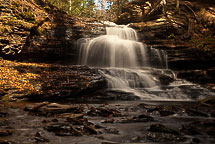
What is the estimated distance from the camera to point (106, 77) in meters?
10.8

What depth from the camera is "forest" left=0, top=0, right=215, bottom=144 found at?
11.1 feet

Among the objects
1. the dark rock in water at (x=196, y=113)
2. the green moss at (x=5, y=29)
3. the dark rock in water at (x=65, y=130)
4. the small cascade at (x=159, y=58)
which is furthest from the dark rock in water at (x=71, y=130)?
the small cascade at (x=159, y=58)

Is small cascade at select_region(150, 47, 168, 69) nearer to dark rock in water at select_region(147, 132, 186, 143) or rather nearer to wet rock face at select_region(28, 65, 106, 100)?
Answer: wet rock face at select_region(28, 65, 106, 100)

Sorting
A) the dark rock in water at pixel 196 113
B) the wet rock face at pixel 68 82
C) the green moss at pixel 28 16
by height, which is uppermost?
the green moss at pixel 28 16

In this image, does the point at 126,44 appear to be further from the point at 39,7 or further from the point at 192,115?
the point at 192,115

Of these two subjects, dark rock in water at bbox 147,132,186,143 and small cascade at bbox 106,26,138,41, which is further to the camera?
small cascade at bbox 106,26,138,41

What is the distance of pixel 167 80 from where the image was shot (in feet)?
39.7

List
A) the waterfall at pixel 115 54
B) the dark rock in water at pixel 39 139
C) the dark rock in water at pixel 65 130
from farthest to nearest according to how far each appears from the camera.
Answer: the waterfall at pixel 115 54, the dark rock in water at pixel 65 130, the dark rock in water at pixel 39 139

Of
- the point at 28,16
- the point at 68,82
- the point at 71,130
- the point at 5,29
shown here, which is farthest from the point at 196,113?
the point at 28,16

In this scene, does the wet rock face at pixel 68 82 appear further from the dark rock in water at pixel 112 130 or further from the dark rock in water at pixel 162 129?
the dark rock in water at pixel 162 129

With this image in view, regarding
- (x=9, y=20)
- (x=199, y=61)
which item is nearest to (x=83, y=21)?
(x=9, y=20)

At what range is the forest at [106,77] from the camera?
11.1ft

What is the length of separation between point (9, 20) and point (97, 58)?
7.63m

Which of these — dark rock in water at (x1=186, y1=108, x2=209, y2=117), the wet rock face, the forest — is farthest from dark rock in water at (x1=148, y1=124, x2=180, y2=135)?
the wet rock face
